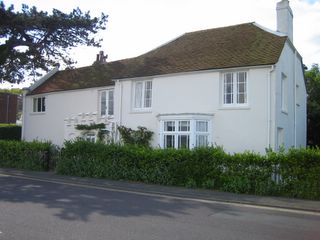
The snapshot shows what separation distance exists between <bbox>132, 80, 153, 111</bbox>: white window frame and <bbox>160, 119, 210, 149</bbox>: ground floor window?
228cm

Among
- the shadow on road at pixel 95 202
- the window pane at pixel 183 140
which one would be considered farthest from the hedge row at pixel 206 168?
the window pane at pixel 183 140

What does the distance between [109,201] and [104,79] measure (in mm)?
15075

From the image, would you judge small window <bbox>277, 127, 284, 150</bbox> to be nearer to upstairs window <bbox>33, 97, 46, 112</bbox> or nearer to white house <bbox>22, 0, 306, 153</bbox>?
white house <bbox>22, 0, 306, 153</bbox>

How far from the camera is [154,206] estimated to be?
11234 millimetres

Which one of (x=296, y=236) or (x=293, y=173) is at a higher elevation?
(x=293, y=173)

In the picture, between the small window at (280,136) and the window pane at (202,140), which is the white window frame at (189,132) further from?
the small window at (280,136)

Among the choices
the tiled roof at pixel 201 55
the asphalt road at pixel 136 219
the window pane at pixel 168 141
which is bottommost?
the asphalt road at pixel 136 219

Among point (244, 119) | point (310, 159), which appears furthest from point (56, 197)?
point (244, 119)

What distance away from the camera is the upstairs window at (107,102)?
81.6ft

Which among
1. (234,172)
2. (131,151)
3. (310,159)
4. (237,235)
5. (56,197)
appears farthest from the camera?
(131,151)

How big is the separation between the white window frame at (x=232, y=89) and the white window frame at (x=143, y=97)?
4520 mm

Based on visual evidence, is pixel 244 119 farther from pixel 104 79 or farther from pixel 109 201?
pixel 104 79

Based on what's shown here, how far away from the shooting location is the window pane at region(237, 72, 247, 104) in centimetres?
1902

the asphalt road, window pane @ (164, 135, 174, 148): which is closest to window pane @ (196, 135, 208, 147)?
window pane @ (164, 135, 174, 148)
